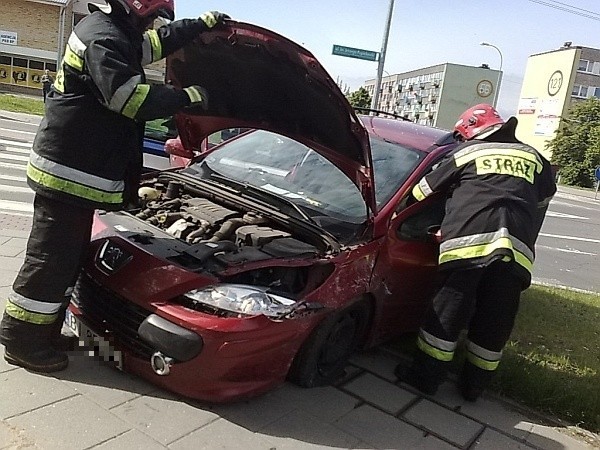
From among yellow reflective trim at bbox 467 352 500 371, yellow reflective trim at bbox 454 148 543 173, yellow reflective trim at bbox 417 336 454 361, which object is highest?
yellow reflective trim at bbox 454 148 543 173

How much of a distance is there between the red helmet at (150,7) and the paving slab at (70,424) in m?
1.96

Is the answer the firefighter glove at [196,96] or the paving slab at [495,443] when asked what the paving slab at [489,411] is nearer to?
the paving slab at [495,443]

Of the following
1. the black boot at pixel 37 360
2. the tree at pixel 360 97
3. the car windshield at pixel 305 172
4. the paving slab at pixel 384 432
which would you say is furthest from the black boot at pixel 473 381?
the tree at pixel 360 97

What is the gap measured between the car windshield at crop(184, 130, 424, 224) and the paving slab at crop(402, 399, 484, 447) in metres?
1.22

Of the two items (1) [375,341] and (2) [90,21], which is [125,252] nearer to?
(2) [90,21]

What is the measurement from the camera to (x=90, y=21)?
112 inches

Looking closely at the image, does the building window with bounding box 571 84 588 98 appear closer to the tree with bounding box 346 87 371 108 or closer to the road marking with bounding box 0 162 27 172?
the tree with bounding box 346 87 371 108

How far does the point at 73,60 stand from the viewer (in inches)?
113

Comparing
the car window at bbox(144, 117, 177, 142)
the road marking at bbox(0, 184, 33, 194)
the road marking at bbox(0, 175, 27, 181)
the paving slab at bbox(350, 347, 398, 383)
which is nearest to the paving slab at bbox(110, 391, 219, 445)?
the paving slab at bbox(350, 347, 398, 383)

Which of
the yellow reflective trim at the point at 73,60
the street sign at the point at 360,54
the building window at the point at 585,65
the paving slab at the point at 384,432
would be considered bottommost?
the paving slab at the point at 384,432

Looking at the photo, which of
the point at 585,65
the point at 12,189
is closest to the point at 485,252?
the point at 12,189

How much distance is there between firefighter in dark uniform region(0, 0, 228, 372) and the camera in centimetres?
277

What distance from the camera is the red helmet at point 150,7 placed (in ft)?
9.26

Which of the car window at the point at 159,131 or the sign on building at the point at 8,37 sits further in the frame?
Result: the sign on building at the point at 8,37
